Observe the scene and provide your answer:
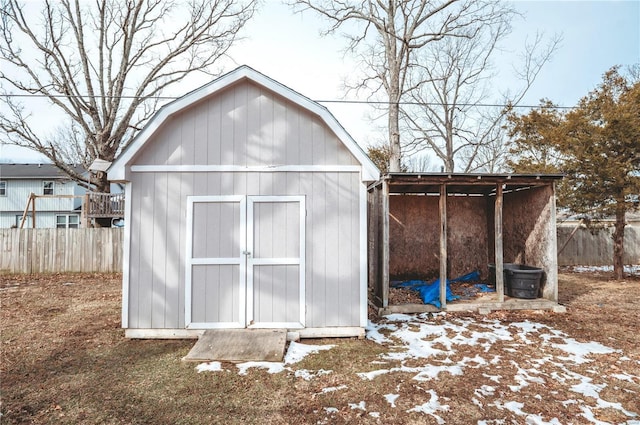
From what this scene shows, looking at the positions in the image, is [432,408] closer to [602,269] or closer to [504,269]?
[504,269]

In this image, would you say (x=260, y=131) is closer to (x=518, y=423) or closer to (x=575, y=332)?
(x=518, y=423)

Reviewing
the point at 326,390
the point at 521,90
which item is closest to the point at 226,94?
the point at 326,390

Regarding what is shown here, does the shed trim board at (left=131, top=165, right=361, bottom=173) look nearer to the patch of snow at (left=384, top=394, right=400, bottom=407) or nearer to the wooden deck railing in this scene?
the patch of snow at (left=384, top=394, right=400, bottom=407)

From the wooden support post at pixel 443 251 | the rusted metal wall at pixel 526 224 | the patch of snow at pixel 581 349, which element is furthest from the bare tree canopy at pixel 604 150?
the patch of snow at pixel 581 349

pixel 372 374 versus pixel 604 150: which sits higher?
pixel 604 150

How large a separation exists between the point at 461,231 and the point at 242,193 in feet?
20.7

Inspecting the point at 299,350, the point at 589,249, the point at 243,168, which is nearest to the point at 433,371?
the point at 299,350

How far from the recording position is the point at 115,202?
13.1m

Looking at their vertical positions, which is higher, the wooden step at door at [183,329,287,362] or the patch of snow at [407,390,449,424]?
the wooden step at door at [183,329,287,362]

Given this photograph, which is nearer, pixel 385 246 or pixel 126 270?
pixel 126 270

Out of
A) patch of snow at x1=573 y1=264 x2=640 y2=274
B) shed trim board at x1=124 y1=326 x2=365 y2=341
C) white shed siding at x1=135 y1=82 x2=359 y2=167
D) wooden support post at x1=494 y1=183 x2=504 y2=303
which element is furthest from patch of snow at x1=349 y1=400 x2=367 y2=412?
patch of snow at x1=573 y1=264 x2=640 y2=274

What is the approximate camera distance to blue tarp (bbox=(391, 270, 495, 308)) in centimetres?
661

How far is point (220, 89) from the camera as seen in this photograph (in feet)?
16.2

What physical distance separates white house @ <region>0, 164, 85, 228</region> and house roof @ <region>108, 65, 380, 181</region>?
22481 mm
